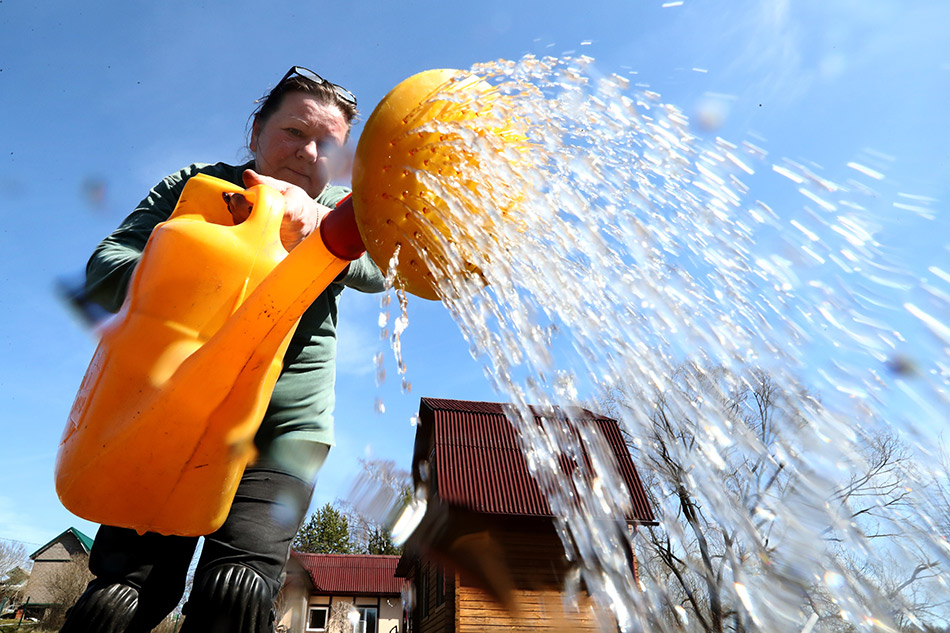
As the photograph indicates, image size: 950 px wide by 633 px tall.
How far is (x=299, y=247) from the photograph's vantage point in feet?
3.85

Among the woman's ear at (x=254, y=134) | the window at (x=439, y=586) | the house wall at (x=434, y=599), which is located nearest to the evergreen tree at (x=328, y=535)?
the house wall at (x=434, y=599)

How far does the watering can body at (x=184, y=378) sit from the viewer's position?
103cm

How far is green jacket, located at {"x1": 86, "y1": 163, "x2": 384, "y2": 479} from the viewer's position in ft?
4.44

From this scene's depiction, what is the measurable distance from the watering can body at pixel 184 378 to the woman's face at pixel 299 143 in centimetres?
65

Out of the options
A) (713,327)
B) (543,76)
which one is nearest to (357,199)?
(543,76)

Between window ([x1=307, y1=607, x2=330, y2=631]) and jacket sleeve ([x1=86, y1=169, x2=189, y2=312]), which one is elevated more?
window ([x1=307, y1=607, x2=330, y2=631])

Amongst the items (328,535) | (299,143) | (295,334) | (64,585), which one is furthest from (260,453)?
(328,535)

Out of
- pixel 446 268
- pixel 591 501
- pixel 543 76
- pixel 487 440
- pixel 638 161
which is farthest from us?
pixel 487 440

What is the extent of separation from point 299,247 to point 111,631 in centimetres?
98

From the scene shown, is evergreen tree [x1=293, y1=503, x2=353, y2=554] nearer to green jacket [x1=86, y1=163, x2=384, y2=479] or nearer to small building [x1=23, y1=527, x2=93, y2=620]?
small building [x1=23, y1=527, x2=93, y2=620]

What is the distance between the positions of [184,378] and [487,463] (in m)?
11.4

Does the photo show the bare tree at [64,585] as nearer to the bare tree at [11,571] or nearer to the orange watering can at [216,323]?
the bare tree at [11,571]

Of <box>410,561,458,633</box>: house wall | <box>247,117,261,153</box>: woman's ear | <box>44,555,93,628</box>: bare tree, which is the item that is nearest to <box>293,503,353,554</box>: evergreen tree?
<box>44,555,93,628</box>: bare tree

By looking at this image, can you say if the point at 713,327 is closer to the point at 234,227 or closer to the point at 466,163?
the point at 466,163
